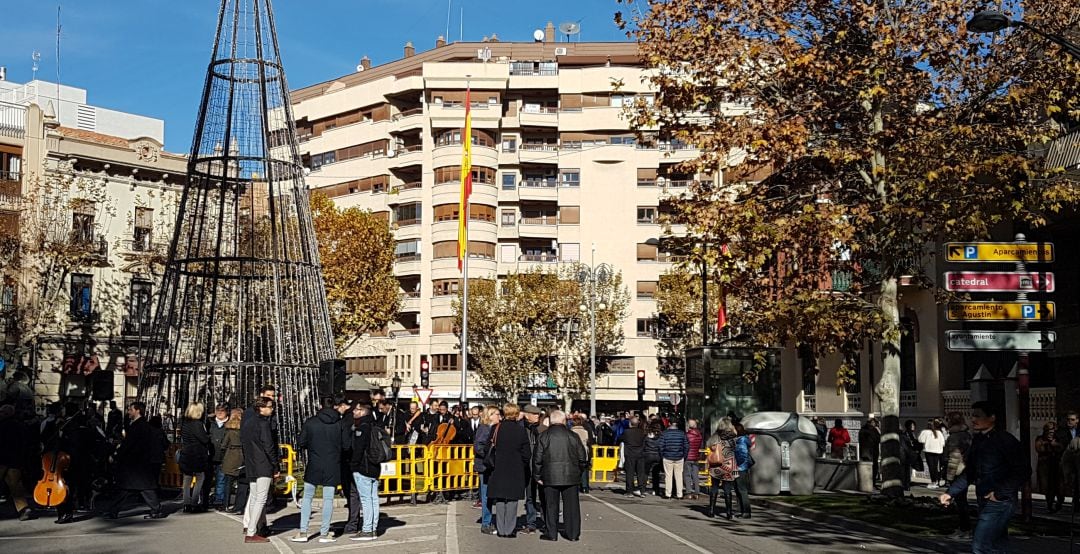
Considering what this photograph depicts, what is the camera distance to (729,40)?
19.8 meters

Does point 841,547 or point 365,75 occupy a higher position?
point 365,75

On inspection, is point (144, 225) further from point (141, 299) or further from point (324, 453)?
point (324, 453)

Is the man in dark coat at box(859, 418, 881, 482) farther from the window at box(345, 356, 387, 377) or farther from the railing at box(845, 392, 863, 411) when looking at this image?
the window at box(345, 356, 387, 377)

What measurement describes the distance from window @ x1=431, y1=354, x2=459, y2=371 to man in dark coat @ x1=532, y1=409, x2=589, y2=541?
169 feet

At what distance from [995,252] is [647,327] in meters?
50.9

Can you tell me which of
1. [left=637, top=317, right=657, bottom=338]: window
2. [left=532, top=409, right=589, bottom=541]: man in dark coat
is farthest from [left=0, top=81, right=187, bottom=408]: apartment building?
[left=637, top=317, right=657, bottom=338]: window

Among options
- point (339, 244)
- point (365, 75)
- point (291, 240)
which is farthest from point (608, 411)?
point (291, 240)

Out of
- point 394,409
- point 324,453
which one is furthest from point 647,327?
point 324,453

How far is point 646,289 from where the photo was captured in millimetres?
68812

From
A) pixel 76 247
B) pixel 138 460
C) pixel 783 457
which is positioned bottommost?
pixel 783 457

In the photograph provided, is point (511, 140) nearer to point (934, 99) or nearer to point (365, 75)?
point (365, 75)

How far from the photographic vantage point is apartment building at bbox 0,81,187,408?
39781 millimetres

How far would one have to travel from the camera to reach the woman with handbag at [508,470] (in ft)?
50.0

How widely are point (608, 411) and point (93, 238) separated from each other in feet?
104
